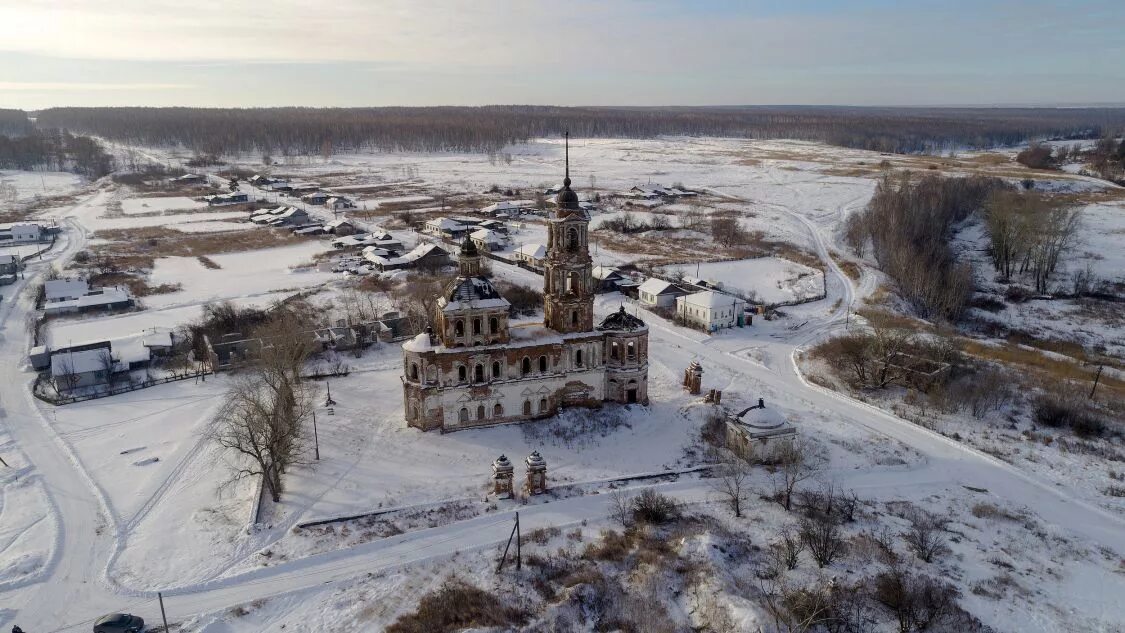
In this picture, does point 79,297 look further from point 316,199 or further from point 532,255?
point 316,199

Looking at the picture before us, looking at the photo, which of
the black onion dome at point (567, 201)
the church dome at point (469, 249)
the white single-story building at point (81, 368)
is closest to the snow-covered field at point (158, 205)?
the white single-story building at point (81, 368)

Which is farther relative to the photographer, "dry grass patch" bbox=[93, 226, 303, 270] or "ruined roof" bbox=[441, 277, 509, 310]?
"dry grass patch" bbox=[93, 226, 303, 270]

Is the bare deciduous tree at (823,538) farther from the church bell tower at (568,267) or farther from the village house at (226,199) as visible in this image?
the village house at (226,199)

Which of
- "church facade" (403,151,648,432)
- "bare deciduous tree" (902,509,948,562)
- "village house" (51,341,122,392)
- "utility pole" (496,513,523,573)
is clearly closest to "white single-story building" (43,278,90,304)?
"village house" (51,341,122,392)

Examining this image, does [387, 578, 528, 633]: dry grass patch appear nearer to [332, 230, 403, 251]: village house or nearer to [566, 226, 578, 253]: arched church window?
[566, 226, 578, 253]: arched church window

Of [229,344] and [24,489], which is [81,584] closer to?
[24,489]

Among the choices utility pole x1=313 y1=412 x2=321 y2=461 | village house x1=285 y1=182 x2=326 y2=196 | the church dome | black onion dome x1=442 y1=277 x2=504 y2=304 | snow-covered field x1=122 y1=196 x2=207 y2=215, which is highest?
the church dome

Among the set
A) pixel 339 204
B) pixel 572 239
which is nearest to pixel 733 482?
pixel 572 239

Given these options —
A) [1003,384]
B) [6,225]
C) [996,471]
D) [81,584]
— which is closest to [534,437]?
[81,584]
